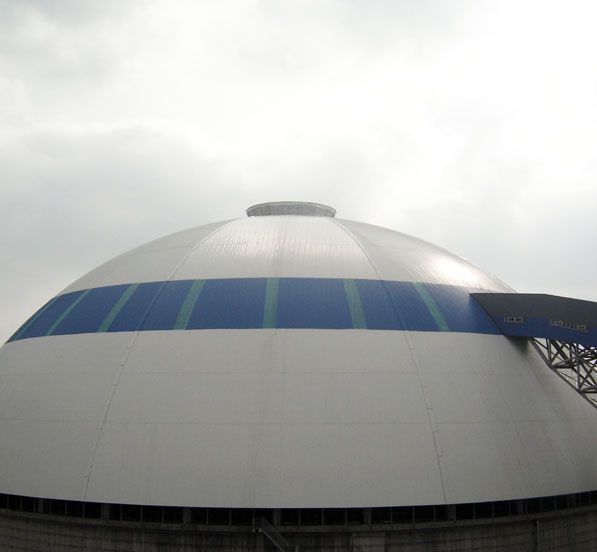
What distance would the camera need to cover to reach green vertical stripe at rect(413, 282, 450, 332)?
1969 centimetres

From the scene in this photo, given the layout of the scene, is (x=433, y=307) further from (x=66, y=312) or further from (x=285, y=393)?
(x=66, y=312)

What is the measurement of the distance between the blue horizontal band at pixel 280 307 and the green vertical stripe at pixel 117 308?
1.8 inches

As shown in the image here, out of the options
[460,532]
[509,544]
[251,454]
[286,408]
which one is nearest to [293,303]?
[286,408]

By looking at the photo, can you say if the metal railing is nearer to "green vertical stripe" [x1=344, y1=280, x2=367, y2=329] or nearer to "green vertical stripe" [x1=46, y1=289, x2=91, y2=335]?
"green vertical stripe" [x1=344, y1=280, x2=367, y2=329]

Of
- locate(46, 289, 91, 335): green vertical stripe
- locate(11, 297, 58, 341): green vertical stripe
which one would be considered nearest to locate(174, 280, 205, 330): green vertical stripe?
locate(46, 289, 91, 335): green vertical stripe

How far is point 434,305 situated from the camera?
66.7 ft

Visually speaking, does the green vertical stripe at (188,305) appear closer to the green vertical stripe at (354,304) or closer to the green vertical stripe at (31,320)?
the green vertical stripe at (354,304)

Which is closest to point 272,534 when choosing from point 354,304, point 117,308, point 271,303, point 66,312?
point 271,303

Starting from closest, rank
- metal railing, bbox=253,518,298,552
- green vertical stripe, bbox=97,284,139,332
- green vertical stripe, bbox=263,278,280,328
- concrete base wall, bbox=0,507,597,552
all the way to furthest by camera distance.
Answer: metal railing, bbox=253,518,298,552, concrete base wall, bbox=0,507,597,552, green vertical stripe, bbox=263,278,280,328, green vertical stripe, bbox=97,284,139,332

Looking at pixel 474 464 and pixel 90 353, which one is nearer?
pixel 474 464

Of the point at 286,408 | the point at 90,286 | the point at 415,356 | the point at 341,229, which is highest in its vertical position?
the point at 341,229

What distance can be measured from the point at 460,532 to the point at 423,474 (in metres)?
2.31

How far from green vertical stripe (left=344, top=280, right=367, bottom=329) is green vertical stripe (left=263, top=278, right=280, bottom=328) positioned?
2.63 metres

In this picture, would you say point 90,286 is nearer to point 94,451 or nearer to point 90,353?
point 90,353
